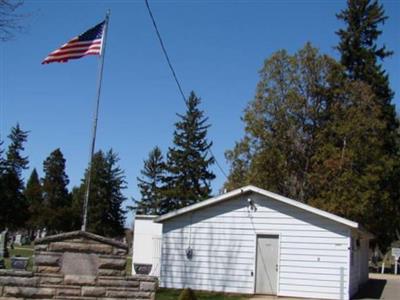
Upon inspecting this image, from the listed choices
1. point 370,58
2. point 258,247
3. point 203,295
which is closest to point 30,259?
point 203,295

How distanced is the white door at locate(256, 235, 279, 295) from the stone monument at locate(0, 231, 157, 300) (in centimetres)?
1015

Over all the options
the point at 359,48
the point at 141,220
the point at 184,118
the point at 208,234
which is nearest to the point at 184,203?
the point at 184,118

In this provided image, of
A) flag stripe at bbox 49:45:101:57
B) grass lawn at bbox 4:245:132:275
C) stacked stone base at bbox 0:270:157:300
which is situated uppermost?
flag stripe at bbox 49:45:101:57

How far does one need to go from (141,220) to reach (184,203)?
118 ft

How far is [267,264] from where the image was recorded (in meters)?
20.3

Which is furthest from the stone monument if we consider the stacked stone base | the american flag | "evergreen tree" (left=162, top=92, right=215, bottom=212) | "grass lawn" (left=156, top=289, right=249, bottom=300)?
"evergreen tree" (left=162, top=92, right=215, bottom=212)

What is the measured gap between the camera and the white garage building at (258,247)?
64.5ft

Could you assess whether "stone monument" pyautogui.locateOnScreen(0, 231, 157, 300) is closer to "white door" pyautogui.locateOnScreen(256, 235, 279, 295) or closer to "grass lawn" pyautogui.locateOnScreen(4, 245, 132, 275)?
"grass lawn" pyautogui.locateOnScreen(4, 245, 132, 275)

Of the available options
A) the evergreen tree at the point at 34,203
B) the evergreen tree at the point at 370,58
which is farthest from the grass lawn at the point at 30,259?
the evergreen tree at the point at 34,203

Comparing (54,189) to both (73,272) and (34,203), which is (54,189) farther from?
(73,272)

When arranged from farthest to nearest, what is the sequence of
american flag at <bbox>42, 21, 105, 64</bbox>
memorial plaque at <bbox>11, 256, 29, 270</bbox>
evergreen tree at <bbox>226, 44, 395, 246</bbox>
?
evergreen tree at <bbox>226, 44, 395, 246</bbox>, american flag at <bbox>42, 21, 105, 64</bbox>, memorial plaque at <bbox>11, 256, 29, 270</bbox>

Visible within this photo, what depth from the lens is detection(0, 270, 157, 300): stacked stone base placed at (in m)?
10.7

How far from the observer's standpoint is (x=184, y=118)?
218ft

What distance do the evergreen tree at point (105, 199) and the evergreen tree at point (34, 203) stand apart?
5751 mm
